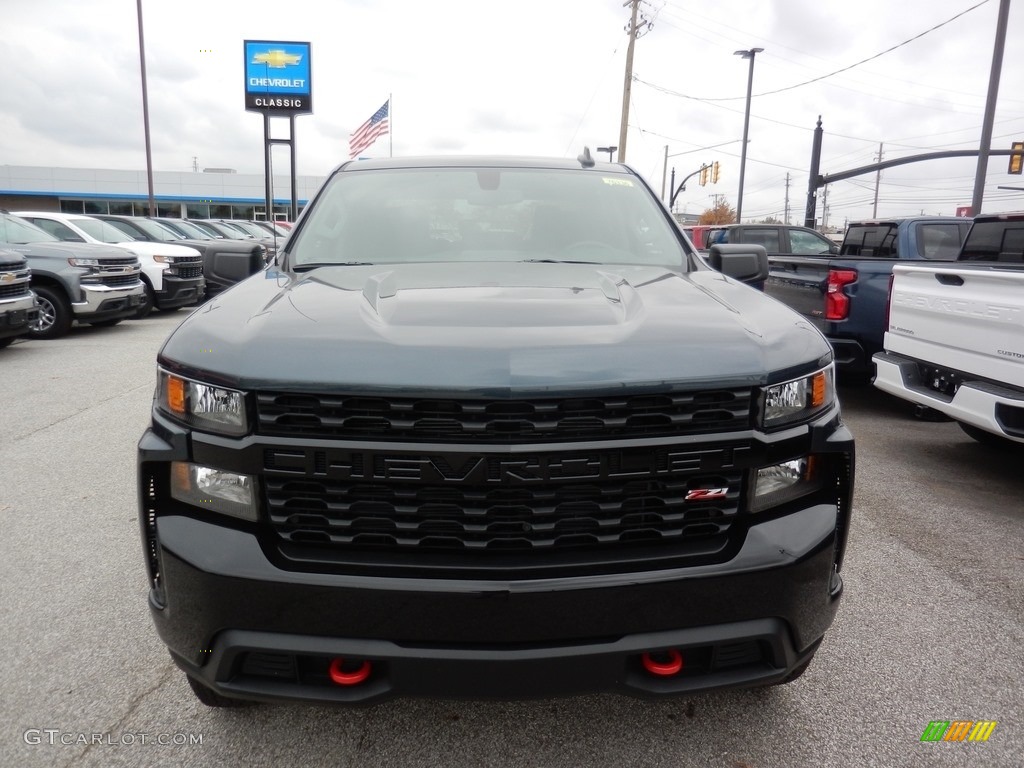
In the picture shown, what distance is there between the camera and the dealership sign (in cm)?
2478

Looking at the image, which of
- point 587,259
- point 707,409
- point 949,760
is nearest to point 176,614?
point 707,409

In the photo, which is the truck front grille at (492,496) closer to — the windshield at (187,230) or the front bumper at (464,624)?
the front bumper at (464,624)

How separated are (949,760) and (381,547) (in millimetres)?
1795

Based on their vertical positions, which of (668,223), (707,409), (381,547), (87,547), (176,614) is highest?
(668,223)

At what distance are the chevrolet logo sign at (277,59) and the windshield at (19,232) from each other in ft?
51.1

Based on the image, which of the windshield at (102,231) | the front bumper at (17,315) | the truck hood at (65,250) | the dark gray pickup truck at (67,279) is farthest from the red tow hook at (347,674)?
the windshield at (102,231)

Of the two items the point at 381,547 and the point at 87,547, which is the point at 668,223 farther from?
the point at 87,547

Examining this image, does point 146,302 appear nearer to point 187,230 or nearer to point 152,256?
point 152,256

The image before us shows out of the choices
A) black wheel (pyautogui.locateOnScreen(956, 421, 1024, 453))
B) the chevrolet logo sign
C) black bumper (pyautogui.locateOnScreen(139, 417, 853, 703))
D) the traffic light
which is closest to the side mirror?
black bumper (pyautogui.locateOnScreen(139, 417, 853, 703))

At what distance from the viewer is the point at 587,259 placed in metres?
3.12

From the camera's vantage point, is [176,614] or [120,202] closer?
[176,614]

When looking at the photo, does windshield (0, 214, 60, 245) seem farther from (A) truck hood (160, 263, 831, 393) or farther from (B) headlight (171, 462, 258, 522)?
(B) headlight (171, 462, 258, 522)

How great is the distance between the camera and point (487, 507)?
184cm

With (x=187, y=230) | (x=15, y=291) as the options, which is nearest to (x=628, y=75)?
(x=187, y=230)
